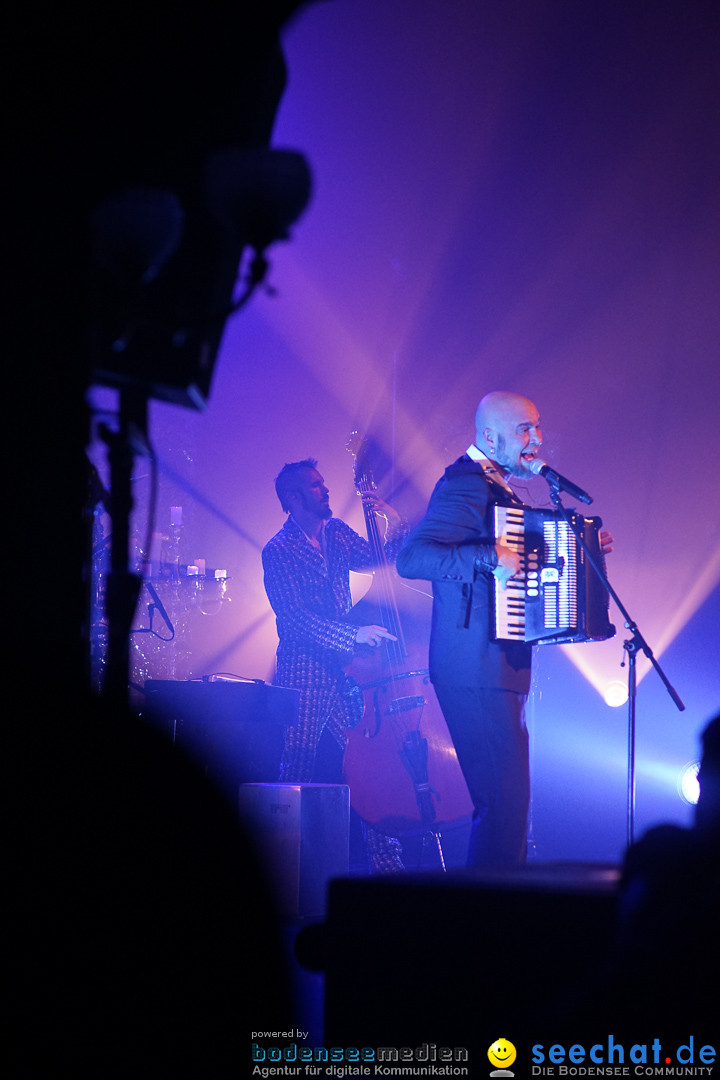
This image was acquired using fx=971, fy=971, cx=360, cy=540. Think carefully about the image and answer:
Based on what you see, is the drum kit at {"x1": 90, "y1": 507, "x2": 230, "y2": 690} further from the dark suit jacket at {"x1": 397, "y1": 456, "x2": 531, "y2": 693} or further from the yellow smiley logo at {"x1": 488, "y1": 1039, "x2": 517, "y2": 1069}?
the yellow smiley logo at {"x1": 488, "y1": 1039, "x2": 517, "y2": 1069}

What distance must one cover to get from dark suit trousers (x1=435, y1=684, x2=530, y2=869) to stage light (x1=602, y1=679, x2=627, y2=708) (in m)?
3.57

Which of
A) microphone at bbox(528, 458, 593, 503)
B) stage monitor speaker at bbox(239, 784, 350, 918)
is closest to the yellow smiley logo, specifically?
microphone at bbox(528, 458, 593, 503)

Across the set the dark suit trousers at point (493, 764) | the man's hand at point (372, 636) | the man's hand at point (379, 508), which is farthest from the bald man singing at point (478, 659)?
the man's hand at point (379, 508)

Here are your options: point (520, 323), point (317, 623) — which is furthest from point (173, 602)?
point (520, 323)

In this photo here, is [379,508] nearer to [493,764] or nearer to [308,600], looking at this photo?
[308,600]

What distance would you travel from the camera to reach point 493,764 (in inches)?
144

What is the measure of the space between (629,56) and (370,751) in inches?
189

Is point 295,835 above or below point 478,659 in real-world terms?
below

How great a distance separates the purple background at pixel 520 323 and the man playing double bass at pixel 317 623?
678 mm

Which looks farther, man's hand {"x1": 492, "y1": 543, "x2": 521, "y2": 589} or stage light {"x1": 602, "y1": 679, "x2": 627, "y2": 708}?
stage light {"x1": 602, "y1": 679, "x2": 627, "y2": 708}

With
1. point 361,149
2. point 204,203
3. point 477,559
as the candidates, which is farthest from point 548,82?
point 204,203

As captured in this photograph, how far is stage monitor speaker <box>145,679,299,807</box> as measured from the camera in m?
5.22

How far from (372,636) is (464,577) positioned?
196 centimetres

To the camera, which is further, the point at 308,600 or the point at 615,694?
the point at 615,694
